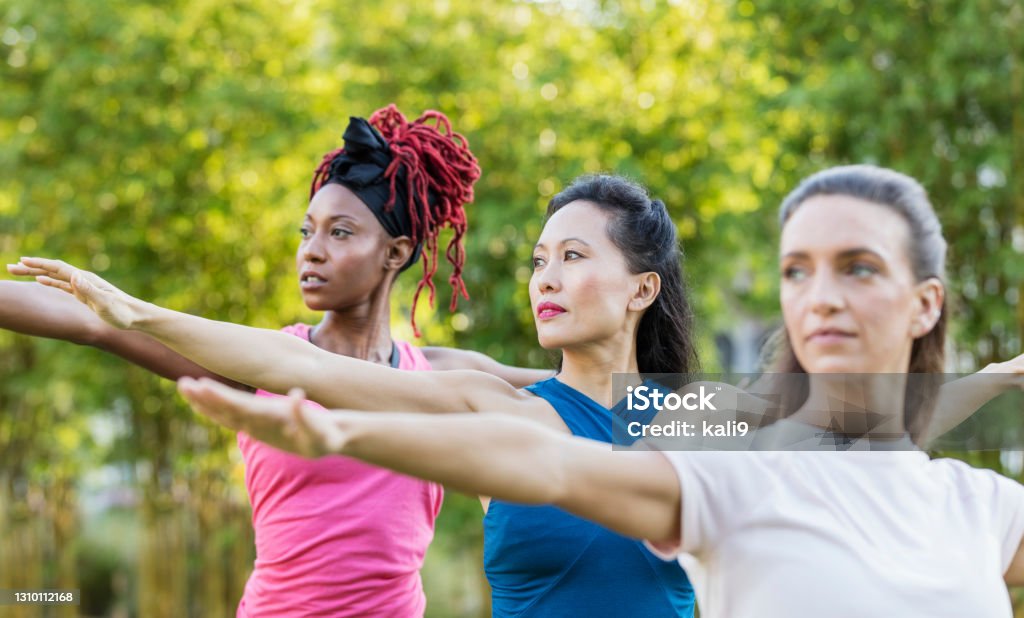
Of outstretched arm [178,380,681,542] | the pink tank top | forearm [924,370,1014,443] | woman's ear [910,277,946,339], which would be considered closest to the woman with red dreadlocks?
the pink tank top

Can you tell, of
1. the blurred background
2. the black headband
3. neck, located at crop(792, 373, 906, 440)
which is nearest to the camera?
neck, located at crop(792, 373, 906, 440)

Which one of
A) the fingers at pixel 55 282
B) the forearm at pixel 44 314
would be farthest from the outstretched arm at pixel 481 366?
the fingers at pixel 55 282

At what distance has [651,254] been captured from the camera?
2154 mm

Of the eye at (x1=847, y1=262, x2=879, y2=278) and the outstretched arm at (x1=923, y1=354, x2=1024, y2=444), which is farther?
the outstretched arm at (x1=923, y1=354, x2=1024, y2=444)

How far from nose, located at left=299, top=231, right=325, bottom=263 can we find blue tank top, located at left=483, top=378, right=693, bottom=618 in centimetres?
84

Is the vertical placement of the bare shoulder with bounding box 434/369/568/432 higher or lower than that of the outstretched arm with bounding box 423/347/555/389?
lower

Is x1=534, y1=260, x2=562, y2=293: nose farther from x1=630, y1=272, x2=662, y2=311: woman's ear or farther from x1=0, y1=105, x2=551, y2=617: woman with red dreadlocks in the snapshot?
x1=0, y1=105, x2=551, y2=617: woman with red dreadlocks

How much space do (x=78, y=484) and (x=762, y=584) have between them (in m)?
7.74

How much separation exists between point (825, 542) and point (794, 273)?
326 mm

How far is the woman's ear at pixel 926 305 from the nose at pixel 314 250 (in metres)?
1.51

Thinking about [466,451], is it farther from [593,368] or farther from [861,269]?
[593,368]

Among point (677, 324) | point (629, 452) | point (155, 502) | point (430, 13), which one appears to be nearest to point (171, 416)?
point (155, 502)

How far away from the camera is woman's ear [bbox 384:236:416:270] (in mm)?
2676

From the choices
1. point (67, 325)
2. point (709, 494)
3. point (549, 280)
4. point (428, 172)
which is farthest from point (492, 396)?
point (428, 172)
